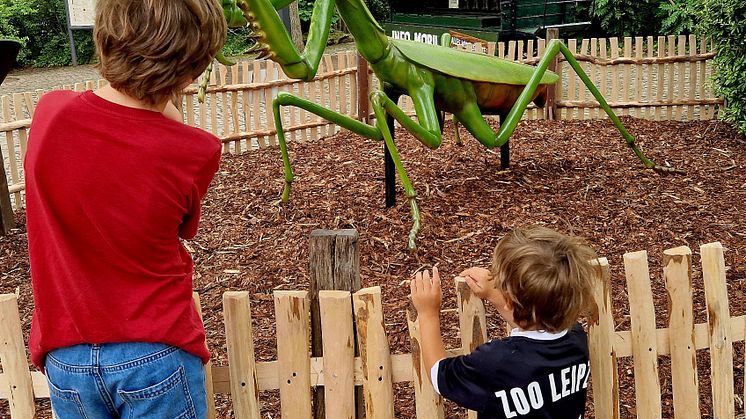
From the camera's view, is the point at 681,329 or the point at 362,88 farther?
the point at 362,88

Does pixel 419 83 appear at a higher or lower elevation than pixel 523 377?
higher

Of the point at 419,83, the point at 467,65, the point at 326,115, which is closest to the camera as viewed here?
the point at 326,115

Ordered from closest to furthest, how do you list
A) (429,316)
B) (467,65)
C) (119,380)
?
(119,380) < (429,316) < (467,65)

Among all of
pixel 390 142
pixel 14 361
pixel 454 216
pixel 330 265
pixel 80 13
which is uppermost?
pixel 80 13

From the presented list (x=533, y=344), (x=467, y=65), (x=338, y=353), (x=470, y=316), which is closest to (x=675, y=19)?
(x=467, y=65)

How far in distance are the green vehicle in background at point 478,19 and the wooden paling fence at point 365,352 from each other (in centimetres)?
986

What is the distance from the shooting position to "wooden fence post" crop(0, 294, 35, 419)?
95.1 inches

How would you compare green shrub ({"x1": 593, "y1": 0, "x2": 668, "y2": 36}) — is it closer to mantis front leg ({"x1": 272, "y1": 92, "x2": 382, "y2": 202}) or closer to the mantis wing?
the mantis wing

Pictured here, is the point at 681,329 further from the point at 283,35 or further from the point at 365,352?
the point at 283,35

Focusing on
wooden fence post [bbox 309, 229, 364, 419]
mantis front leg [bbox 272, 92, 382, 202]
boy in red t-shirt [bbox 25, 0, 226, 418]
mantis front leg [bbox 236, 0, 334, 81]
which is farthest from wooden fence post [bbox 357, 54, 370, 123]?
boy in red t-shirt [bbox 25, 0, 226, 418]

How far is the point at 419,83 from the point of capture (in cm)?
489

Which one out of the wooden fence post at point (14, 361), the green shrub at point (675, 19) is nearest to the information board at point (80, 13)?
the green shrub at point (675, 19)

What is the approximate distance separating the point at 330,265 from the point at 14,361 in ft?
3.54

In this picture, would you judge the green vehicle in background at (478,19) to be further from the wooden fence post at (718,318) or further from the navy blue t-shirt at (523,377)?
the navy blue t-shirt at (523,377)
